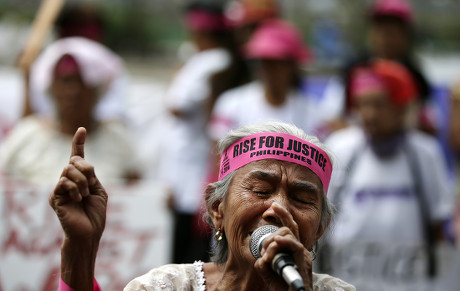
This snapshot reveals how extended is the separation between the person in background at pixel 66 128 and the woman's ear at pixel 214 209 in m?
2.84

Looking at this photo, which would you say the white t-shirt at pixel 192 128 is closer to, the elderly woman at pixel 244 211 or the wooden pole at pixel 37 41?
the wooden pole at pixel 37 41

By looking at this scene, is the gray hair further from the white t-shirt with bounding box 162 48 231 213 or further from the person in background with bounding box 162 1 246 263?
the white t-shirt with bounding box 162 48 231 213

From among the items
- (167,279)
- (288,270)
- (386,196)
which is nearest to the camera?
(288,270)

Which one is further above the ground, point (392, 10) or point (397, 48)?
point (392, 10)

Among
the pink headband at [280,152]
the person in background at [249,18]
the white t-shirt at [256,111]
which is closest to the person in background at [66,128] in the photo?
the white t-shirt at [256,111]

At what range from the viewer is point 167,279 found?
338 cm

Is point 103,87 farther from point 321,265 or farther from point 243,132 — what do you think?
point 243,132

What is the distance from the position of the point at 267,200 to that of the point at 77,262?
761mm

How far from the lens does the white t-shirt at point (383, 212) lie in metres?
6.42

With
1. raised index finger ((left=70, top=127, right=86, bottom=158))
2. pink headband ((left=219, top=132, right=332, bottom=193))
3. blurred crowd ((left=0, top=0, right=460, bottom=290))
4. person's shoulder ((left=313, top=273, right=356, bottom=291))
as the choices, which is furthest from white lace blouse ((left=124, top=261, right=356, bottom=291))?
blurred crowd ((left=0, top=0, right=460, bottom=290))

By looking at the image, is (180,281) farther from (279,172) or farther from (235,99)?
(235,99)

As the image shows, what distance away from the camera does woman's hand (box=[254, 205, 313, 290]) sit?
112 inches

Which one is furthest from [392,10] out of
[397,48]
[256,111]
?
[256,111]

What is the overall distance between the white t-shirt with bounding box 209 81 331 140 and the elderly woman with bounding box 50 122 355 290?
313cm
